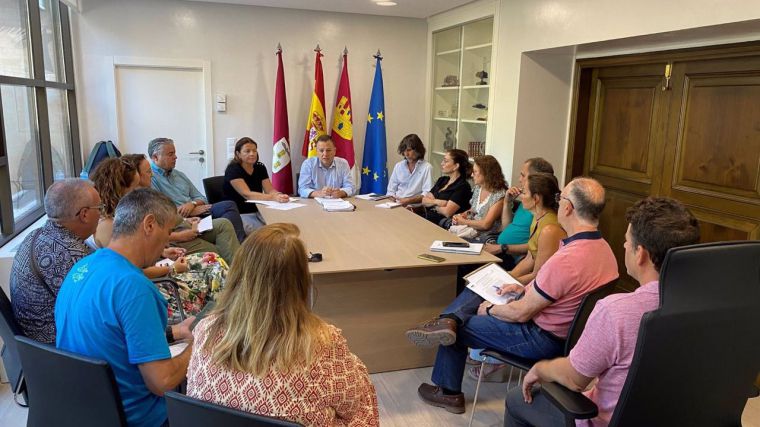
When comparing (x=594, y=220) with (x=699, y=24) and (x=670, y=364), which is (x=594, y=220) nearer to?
(x=670, y=364)

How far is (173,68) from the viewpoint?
17.7ft

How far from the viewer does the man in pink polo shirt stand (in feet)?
4.63

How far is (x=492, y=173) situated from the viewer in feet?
12.5

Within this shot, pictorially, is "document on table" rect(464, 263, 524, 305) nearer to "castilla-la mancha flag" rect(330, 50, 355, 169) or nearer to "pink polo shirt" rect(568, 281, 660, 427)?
"pink polo shirt" rect(568, 281, 660, 427)

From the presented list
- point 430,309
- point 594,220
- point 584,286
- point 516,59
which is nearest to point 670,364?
point 584,286

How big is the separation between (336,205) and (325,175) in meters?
0.71

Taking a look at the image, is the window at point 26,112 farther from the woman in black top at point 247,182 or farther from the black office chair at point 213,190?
the woman in black top at point 247,182

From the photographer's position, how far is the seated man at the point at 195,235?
10.3 ft

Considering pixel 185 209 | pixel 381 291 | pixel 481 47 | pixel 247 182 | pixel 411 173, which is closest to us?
pixel 381 291

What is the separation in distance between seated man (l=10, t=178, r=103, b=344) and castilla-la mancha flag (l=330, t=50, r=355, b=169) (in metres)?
3.95

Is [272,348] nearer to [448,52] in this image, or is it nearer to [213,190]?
[213,190]

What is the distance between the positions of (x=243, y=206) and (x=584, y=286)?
314 centimetres

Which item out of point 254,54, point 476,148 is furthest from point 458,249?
point 254,54

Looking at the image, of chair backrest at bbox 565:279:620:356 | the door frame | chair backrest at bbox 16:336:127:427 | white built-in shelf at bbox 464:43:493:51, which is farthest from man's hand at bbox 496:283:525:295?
the door frame
